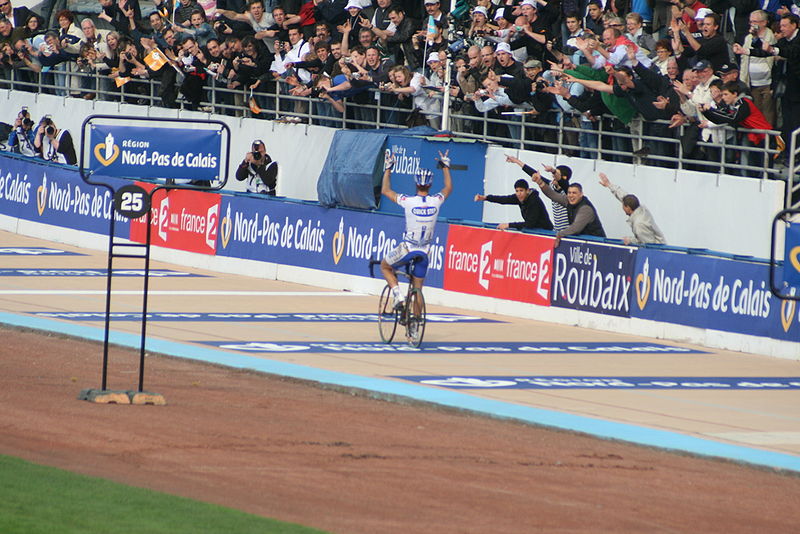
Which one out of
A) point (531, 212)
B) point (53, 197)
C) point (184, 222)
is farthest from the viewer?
point (53, 197)

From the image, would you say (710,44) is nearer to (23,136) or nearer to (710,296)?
(710,296)

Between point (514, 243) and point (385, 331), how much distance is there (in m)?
3.98

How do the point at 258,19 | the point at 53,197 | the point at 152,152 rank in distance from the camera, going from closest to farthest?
the point at 152,152, the point at 258,19, the point at 53,197

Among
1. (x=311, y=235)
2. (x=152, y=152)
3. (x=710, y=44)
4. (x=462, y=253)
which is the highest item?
(x=710, y=44)

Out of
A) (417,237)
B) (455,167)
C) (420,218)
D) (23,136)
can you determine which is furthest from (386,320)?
(23,136)

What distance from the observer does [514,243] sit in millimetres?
23422

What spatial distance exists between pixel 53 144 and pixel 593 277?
16180 millimetres

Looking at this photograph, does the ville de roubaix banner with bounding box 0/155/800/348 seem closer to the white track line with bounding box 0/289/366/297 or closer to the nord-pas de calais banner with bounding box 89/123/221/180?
the white track line with bounding box 0/289/366/297

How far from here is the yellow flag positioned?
31.6 metres

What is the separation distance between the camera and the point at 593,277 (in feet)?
72.5

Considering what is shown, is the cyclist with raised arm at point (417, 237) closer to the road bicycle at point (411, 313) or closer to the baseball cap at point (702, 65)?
the road bicycle at point (411, 313)

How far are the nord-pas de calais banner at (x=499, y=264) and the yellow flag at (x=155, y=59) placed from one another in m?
10.1

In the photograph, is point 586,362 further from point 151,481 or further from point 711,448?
point 151,481

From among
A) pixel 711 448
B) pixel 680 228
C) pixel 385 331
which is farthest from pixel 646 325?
pixel 711 448
